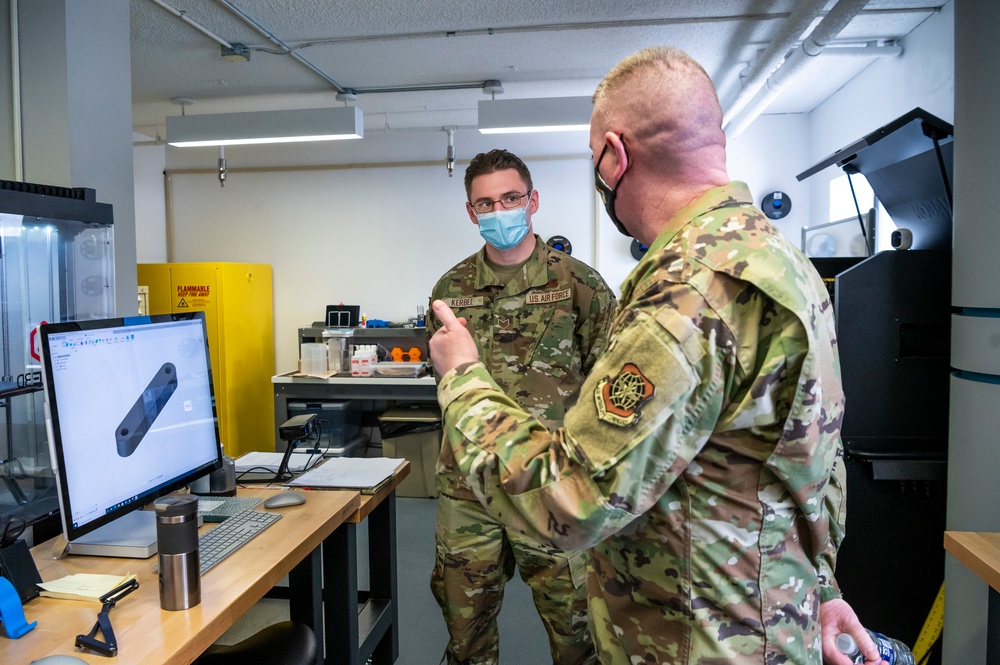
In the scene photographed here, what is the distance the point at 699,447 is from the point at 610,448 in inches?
4.9

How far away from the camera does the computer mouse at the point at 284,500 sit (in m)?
1.61

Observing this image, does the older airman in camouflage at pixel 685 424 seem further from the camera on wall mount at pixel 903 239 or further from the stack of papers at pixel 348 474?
the camera on wall mount at pixel 903 239

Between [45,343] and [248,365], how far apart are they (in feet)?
13.8

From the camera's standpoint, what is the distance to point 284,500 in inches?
64.0

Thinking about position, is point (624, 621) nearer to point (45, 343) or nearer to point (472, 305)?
point (45, 343)

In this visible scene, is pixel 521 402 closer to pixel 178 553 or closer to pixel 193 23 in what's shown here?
pixel 178 553

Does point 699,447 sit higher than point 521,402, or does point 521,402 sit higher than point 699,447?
point 699,447

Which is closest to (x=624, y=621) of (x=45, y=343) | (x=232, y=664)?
(x=232, y=664)

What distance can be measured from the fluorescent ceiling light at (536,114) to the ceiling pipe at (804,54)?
1.02 meters

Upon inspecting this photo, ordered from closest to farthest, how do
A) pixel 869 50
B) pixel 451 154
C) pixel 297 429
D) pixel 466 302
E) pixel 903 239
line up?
pixel 297 429 < pixel 466 302 < pixel 903 239 < pixel 869 50 < pixel 451 154

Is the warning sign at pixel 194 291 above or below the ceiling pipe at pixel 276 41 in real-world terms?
below

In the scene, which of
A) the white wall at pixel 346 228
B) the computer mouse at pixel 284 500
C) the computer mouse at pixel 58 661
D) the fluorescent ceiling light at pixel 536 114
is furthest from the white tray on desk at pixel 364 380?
the computer mouse at pixel 58 661

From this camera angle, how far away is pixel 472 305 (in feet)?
7.06

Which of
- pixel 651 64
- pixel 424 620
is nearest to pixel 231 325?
pixel 424 620
